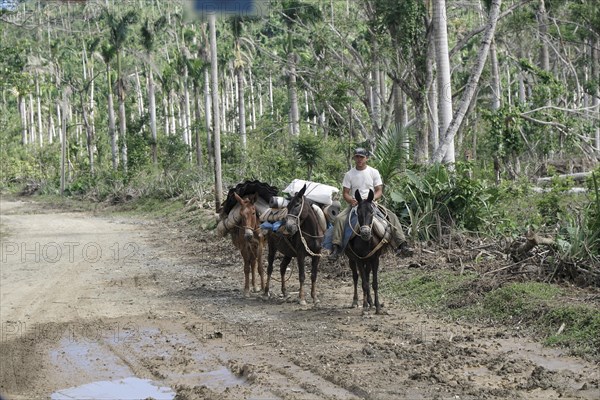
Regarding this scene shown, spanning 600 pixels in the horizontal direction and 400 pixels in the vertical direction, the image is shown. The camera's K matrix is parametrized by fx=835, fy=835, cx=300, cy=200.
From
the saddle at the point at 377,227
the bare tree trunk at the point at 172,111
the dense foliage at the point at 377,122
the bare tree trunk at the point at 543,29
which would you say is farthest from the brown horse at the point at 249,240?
the bare tree trunk at the point at 172,111

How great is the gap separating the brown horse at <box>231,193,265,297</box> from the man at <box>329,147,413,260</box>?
2404mm

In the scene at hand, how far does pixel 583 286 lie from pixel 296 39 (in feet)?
108

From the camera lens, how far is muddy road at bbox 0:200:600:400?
8531mm

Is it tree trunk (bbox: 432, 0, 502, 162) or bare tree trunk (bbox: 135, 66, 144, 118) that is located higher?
bare tree trunk (bbox: 135, 66, 144, 118)

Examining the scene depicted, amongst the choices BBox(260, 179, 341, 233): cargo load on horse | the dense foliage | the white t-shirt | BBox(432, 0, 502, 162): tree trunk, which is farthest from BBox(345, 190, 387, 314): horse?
BBox(432, 0, 502, 162): tree trunk

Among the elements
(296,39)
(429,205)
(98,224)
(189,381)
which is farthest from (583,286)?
(296,39)

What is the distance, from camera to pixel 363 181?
13258mm

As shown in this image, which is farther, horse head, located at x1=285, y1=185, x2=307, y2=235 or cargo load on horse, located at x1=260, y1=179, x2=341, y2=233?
cargo load on horse, located at x1=260, y1=179, x2=341, y2=233

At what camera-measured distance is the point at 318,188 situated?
15234mm

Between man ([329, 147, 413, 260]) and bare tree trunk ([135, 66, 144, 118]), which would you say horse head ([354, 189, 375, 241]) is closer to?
man ([329, 147, 413, 260])

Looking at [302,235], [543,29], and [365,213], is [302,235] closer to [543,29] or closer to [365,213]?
[365,213]

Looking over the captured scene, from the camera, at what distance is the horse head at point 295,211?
1381 centimetres
